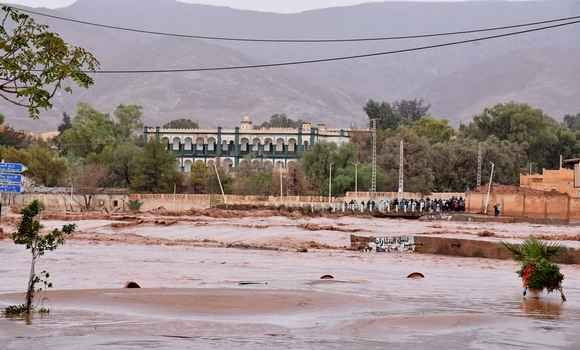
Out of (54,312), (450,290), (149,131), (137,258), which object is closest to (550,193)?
(137,258)

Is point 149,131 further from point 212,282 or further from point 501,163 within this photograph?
point 212,282

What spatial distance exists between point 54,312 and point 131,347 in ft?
13.7

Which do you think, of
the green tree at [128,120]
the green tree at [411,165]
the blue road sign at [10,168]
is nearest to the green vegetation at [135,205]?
the green tree at [411,165]

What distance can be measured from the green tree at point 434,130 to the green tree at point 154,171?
48204 millimetres

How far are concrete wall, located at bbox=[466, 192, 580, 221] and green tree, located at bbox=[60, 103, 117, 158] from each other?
76913 mm

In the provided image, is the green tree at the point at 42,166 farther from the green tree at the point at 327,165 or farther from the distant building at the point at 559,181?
the distant building at the point at 559,181

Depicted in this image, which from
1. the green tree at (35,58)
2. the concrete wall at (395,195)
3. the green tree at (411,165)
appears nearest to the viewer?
the green tree at (35,58)

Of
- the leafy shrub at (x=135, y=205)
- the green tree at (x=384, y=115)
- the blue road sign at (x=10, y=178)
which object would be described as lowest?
the leafy shrub at (x=135, y=205)

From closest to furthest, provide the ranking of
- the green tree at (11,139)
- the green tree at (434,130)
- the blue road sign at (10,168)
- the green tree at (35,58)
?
the green tree at (35,58), the blue road sign at (10,168), the green tree at (11,139), the green tree at (434,130)

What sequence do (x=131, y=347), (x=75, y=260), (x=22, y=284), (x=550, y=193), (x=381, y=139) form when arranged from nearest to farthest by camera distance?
1. (x=131, y=347)
2. (x=22, y=284)
3. (x=75, y=260)
4. (x=550, y=193)
5. (x=381, y=139)

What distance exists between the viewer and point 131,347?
49.8 feet

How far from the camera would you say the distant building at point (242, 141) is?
154 metres

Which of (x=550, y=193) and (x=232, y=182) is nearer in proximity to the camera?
(x=550, y=193)

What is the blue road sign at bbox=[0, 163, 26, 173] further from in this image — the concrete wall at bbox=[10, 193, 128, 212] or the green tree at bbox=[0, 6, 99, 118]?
the concrete wall at bbox=[10, 193, 128, 212]
